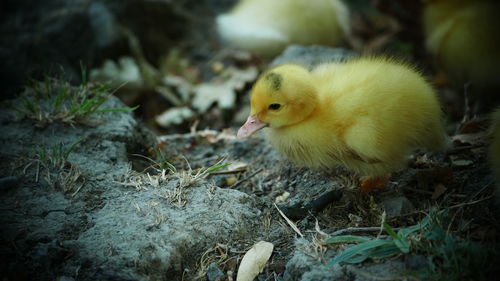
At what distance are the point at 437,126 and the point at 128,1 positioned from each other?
286cm

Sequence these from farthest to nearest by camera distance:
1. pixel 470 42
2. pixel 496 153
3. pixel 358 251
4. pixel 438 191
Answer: pixel 470 42 → pixel 438 191 → pixel 496 153 → pixel 358 251

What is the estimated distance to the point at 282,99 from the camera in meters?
1.82

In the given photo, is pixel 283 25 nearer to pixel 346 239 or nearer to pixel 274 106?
pixel 274 106

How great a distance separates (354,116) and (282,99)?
32cm

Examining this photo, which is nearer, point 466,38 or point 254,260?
point 254,260

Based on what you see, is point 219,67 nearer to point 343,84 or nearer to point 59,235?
point 343,84

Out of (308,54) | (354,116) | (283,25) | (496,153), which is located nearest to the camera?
(496,153)

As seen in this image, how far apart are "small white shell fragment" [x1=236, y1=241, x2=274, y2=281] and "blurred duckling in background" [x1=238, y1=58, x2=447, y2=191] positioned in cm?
47

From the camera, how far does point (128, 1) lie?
3641 mm

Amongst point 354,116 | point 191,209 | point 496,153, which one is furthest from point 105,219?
point 496,153

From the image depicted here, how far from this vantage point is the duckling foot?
6.34 feet

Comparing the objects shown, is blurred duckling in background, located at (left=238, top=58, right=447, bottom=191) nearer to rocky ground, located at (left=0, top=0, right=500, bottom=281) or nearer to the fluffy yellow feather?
rocky ground, located at (left=0, top=0, right=500, bottom=281)

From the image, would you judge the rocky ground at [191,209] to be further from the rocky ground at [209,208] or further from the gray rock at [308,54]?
the gray rock at [308,54]

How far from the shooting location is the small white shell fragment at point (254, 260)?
5.31 feet
